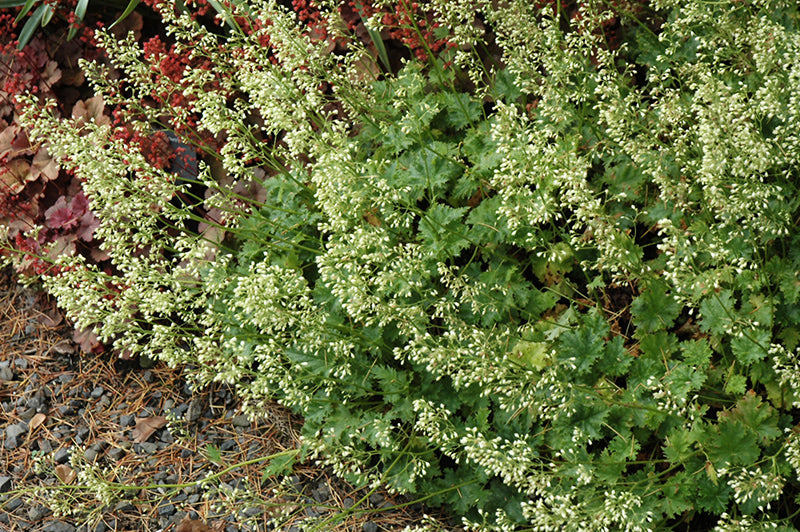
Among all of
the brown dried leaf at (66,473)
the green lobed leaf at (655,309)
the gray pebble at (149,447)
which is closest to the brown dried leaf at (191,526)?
the gray pebble at (149,447)

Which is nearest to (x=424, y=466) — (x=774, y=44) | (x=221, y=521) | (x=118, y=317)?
(x=221, y=521)

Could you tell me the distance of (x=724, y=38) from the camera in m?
3.47

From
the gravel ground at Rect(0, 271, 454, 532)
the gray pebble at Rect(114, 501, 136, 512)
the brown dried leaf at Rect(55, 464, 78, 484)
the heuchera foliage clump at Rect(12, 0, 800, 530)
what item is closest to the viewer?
the heuchera foliage clump at Rect(12, 0, 800, 530)

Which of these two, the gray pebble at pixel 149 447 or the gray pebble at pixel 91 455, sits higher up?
the gray pebble at pixel 149 447

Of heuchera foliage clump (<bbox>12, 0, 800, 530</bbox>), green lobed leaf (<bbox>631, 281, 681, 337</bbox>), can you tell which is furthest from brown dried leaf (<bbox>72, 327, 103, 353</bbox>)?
green lobed leaf (<bbox>631, 281, 681, 337</bbox>)

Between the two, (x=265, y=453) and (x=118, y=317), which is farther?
(x=265, y=453)

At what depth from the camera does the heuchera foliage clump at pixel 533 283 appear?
288 cm

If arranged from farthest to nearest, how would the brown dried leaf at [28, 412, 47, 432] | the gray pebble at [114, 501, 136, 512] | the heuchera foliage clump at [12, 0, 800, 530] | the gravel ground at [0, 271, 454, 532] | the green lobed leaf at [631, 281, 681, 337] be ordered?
the brown dried leaf at [28, 412, 47, 432] → the gray pebble at [114, 501, 136, 512] → the gravel ground at [0, 271, 454, 532] → the green lobed leaf at [631, 281, 681, 337] → the heuchera foliage clump at [12, 0, 800, 530]

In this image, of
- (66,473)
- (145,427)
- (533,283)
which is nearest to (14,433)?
(66,473)

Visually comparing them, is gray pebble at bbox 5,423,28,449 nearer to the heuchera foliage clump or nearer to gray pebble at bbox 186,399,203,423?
gray pebble at bbox 186,399,203,423

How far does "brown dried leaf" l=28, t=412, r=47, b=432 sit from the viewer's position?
4238 mm

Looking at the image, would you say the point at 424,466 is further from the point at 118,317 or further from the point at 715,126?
the point at 715,126

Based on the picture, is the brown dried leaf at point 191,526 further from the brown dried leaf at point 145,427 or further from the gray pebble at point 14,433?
the gray pebble at point 14,433

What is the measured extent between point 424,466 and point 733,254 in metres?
1.68
